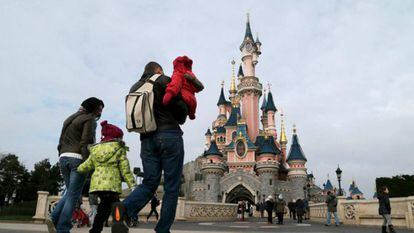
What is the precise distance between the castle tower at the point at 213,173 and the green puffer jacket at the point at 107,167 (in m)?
39.5

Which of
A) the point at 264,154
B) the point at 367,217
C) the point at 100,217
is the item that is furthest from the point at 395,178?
the point at 264,154

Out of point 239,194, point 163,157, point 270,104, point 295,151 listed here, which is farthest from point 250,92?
point 163,157

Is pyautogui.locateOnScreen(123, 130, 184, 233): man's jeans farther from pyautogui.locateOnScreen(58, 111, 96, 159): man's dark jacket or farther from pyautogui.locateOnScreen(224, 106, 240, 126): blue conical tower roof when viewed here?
pyautogui.locateOnScreen(224, 106, 240, 126): blue conical tower roof

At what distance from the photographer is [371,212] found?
509 inches

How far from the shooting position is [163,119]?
3.30 metres

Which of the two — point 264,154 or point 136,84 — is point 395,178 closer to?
point 136,84

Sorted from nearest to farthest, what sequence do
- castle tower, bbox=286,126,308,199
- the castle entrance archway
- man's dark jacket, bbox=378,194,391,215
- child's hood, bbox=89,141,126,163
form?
child's hood, bbox=89,141,126,163 < man's dark jacket, bbox=378,194,391,215 < castle tower, bbox=286,126,308,199 < the castle entrance archway

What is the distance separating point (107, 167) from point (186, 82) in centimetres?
152

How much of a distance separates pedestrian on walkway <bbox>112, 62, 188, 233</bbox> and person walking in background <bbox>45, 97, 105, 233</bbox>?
1254 mm

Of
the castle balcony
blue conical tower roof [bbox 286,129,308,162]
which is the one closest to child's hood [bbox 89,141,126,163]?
the castle balcony

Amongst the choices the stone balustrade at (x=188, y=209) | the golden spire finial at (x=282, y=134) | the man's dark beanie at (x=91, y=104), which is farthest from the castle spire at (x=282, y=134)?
the man's dark beanie at (x=91, y=104)

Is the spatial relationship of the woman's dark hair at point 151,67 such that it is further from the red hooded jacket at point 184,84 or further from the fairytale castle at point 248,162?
the fairytale castle at point 248,162

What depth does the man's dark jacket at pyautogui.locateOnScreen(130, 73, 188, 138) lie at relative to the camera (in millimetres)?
3262

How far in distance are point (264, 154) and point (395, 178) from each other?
2444 cm
